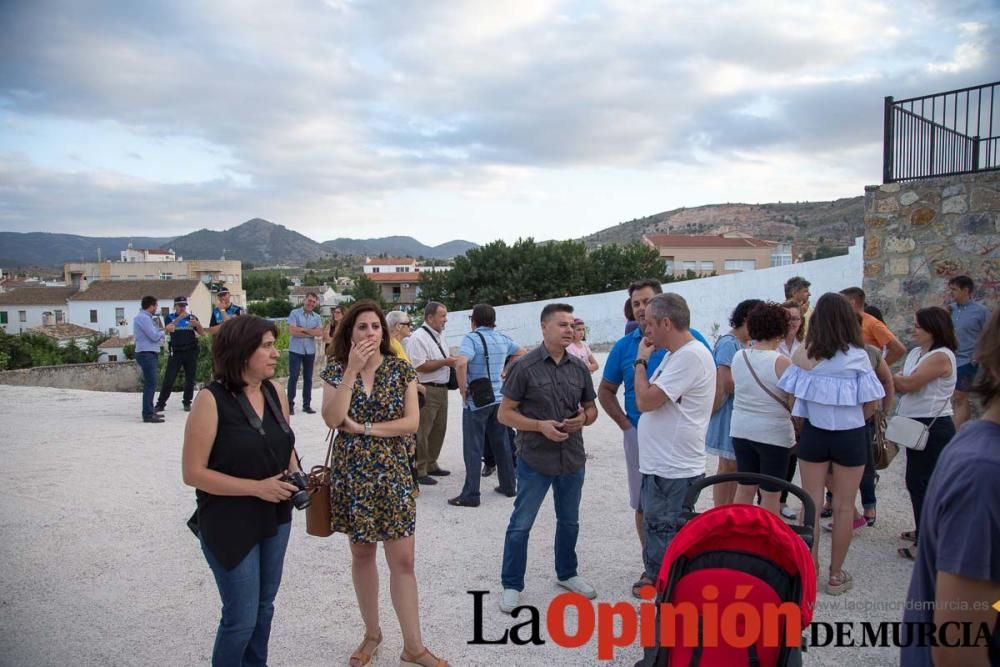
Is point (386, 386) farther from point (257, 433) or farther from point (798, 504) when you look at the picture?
point (798, 504)

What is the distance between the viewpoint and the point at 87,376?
18.1 meters

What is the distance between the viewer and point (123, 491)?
648 centimetres

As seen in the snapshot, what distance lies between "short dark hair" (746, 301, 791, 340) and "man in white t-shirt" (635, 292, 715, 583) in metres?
0.79

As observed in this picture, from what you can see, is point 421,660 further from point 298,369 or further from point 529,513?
point 298,369

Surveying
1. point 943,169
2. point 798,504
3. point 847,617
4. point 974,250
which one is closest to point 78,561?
point 847,617

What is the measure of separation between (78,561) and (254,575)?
2910 millimetres

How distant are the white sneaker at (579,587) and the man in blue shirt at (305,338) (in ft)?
20.7

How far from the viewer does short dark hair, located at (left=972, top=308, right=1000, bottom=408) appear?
5.13 feet

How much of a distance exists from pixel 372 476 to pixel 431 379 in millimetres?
3555

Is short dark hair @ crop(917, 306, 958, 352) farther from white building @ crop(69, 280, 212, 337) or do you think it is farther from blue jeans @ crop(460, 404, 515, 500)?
white building @ crop(69, 280, 212, 337)

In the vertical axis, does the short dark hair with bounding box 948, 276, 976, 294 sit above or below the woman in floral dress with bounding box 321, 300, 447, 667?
above

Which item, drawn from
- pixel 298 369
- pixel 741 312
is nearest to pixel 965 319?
pixel 741 312

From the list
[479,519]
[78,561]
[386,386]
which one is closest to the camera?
[386,386]

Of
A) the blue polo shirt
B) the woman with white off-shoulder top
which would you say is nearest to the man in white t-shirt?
the blue polo shirt
